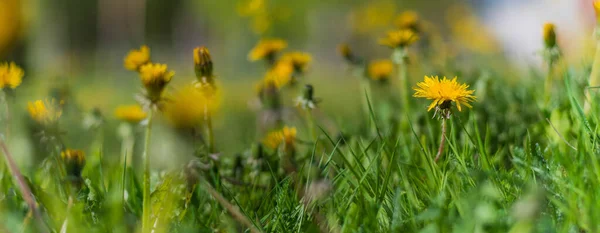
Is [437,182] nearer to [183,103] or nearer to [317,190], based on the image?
[317,190]

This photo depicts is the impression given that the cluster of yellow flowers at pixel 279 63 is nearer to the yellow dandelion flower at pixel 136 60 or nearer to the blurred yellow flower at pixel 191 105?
the blurred yellow flower at pixel 191 105

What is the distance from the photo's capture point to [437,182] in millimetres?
883

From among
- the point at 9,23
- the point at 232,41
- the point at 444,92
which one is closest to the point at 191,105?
the point at 444,92

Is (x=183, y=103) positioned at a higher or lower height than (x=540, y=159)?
higher

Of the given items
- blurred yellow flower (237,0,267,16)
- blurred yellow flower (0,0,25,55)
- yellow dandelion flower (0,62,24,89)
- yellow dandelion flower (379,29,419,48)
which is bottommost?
yellow dandelion flower (379,29,419,48)

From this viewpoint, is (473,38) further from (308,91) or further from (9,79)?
(9,79)

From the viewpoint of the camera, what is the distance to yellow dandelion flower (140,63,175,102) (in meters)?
0.91

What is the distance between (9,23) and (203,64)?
14585mm

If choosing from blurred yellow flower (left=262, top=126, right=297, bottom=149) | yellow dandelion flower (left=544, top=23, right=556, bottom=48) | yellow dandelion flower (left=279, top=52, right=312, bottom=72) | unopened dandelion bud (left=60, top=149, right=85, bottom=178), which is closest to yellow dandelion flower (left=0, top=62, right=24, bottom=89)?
unopened dandelion bud (left=60, top=149, right=85, bottom=178)

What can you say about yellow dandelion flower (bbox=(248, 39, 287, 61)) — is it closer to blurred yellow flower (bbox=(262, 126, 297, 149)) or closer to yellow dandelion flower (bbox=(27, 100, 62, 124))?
blurred yellow flower (bbox=(262, 126, 297, 149))

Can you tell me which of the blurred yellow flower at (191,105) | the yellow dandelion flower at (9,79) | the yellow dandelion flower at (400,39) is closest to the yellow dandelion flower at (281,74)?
the yellow dandelion flower at (400,39)

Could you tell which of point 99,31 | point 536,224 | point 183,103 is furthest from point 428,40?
point 99,31

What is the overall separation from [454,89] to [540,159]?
19 centimetres

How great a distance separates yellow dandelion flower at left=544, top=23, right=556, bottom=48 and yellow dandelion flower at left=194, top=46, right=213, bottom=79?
2.38ft
